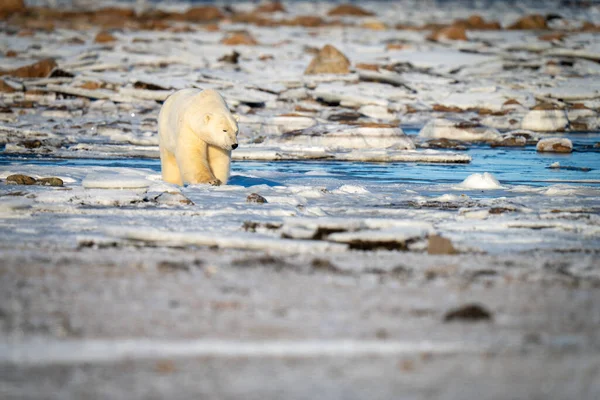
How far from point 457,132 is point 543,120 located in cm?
189

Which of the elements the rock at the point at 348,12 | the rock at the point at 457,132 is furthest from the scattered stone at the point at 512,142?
the rock at the point at 348,12

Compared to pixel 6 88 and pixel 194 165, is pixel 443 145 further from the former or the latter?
pixel 6 88

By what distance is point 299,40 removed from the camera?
106ft

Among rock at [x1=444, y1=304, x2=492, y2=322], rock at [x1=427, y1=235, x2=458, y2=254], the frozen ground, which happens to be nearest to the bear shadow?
the frozen ground

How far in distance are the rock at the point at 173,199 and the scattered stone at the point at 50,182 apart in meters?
1.34

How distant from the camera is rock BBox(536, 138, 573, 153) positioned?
1202cm

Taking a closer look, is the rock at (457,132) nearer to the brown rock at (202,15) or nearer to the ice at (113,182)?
the ice at (113,182)

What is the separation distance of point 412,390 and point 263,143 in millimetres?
9785

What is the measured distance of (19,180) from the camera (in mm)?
7609

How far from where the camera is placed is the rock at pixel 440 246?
4820 millimetres

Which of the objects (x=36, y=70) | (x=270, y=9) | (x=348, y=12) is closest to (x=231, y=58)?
(x=36, y=70)

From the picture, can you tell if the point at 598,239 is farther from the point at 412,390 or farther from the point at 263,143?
the point at 263,143

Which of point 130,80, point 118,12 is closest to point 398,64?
point 130,80

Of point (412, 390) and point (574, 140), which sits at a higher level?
point (412, 390)
